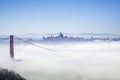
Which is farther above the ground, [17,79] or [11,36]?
[11,36]

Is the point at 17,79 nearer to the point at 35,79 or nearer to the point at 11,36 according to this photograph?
the point at 11,36

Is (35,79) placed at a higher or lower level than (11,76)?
lower

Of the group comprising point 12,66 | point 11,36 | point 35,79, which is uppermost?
point 11,36

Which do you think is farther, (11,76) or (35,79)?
(35,79)

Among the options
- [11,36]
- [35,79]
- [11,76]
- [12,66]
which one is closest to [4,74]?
[11,76]

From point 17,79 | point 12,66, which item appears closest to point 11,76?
point 17,79

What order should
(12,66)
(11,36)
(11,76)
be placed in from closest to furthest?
(11,36), (11,76), (12,66)

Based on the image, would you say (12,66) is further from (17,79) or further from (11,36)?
(11,36)

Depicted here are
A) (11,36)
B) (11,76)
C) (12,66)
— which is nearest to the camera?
(11,36)

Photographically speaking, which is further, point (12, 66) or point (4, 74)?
point (12, 66)
